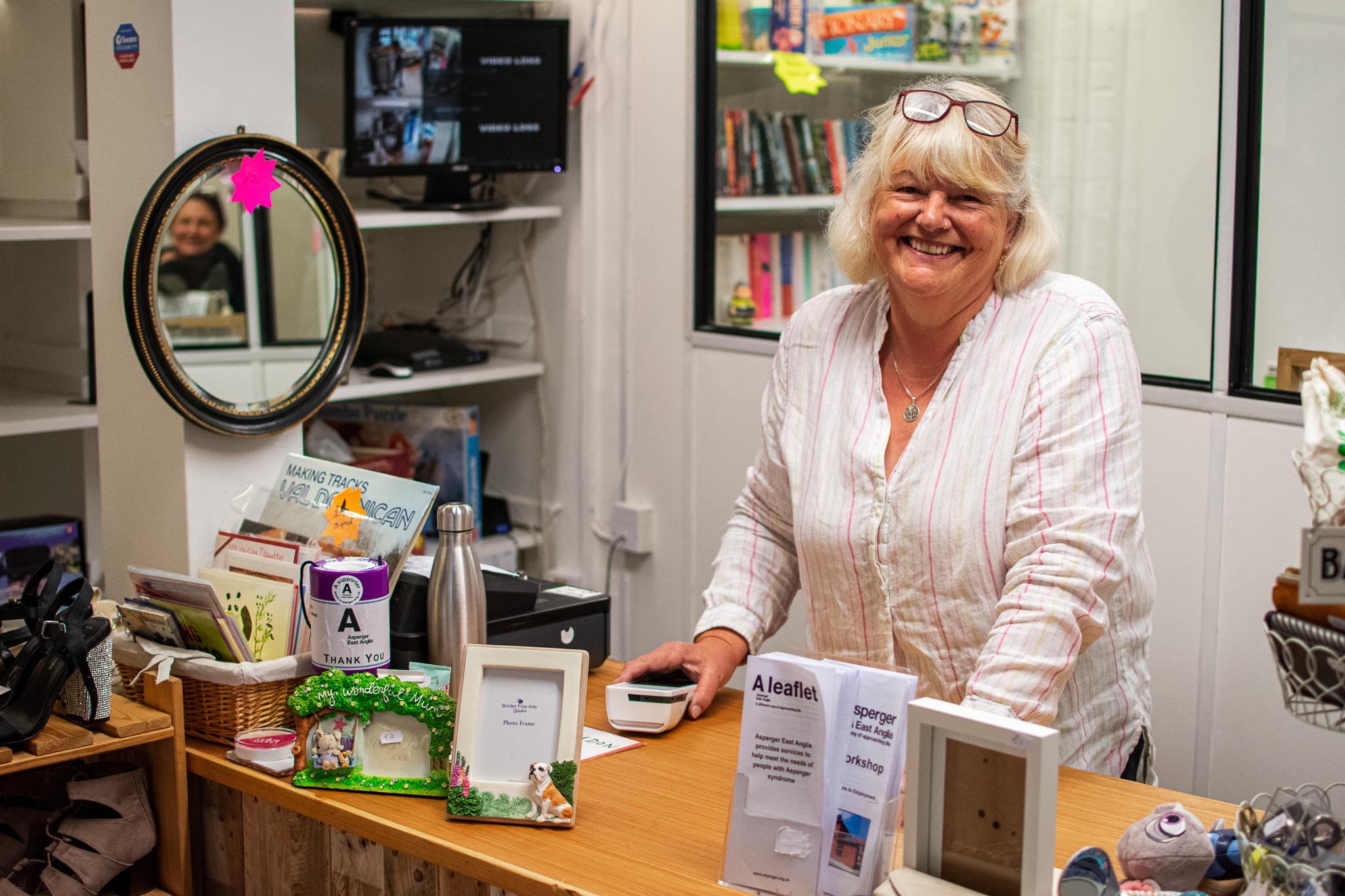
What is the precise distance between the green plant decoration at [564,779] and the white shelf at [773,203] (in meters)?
2.14

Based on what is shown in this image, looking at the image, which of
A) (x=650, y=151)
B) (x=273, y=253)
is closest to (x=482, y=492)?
(x=650, y=151)

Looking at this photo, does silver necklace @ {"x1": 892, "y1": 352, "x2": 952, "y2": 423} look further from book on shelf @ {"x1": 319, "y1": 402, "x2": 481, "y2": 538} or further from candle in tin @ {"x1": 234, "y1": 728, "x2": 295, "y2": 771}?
book on shelf @ {"x1": 319, "y1": 402, "x2": 481, "y2": 538}

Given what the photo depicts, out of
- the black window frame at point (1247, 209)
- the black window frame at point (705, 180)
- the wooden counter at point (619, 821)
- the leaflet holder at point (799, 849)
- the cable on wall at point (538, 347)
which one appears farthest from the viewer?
the cable on wall at point (538, 347)

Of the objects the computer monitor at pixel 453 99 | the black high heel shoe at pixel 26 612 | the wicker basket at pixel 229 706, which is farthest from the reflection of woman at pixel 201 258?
the computer monitor at pixel 453 99

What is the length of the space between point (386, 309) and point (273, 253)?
A: 177cm

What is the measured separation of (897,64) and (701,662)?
1896 mm

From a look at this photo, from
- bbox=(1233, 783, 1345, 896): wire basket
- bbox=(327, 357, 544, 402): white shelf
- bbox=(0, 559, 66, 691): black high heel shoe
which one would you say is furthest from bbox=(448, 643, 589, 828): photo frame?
bbox=(327, 357, 544, 402): white shelf

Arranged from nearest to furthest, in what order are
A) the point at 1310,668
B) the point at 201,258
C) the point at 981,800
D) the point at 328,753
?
the point at 1310,668, the point at 981,800, the point at 328,753, the point at 201,258

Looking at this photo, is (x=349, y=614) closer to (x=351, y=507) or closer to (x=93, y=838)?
(x=351, y=507)

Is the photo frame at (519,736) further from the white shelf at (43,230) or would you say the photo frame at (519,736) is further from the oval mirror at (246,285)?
the white shelf at (43,230)

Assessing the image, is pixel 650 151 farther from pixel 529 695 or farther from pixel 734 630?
pixel 529 695

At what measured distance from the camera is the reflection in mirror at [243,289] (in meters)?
2.03

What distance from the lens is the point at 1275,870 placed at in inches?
42.6

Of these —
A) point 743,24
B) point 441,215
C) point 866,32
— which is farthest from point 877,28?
point 441,215
